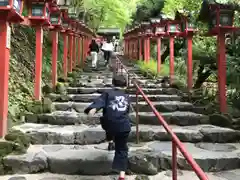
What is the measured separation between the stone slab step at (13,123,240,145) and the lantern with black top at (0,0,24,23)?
217 centimetres

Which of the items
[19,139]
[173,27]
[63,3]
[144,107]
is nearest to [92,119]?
[144,107]

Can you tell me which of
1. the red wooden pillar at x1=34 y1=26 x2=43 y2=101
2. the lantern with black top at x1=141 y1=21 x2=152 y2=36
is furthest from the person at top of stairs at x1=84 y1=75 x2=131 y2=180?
the lantern with black top at x1=141 y1=21 x2=152 y2=36

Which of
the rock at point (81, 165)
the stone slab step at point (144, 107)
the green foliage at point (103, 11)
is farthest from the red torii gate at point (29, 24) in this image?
the green foliage at point (103, 11)

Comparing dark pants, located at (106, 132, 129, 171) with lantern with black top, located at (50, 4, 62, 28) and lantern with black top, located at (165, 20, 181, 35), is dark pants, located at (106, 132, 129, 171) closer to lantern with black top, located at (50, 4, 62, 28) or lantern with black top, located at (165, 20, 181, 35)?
lantern with black top, located at (50, 4, 62, 28)

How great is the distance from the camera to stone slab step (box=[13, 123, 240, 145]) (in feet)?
17.9

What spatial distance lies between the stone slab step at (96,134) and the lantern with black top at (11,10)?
2168 mm

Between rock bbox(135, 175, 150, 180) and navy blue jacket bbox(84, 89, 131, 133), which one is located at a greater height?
navy blue jacket bbox(84, 89, 131, 133)

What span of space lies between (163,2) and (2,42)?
14.9 metres

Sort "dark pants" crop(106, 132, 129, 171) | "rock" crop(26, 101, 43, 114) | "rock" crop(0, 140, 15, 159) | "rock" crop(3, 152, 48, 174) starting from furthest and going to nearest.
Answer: "rock" crop(26, 101, 43, 114) → "rock" crop(0, 140, 15, 159) → "rock" crop(3, 152, 48, 174) → "dark pants" crop(106, 132, 129, 171)

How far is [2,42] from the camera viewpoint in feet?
16.6

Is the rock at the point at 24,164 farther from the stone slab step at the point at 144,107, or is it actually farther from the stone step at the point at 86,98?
the stone step at the point at 86,98

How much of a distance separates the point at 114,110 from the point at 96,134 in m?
1.65

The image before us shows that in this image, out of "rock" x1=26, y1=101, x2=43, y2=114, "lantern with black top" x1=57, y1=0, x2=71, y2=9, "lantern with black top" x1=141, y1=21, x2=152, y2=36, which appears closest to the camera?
"rock" x1=26, y1=101, x2=43, y2=114

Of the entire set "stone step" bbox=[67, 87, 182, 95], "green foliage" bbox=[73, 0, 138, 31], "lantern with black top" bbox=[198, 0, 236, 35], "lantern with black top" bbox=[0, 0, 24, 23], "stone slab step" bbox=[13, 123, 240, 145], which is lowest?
"stone slab step" bbox=[13, 123, 240, 145]
